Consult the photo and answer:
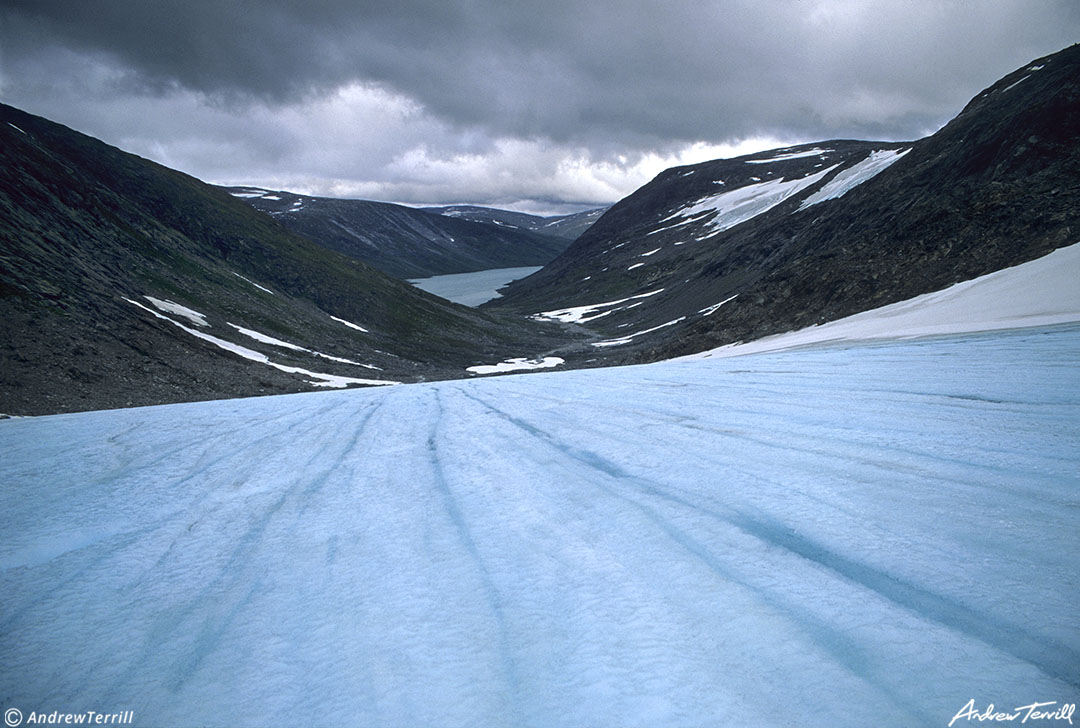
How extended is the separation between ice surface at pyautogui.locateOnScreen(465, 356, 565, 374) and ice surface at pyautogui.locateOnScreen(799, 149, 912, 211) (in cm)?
3999

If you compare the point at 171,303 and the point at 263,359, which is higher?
the point at 171,303

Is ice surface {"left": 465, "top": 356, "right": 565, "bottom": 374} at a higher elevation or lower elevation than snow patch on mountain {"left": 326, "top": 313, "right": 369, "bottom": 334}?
lower

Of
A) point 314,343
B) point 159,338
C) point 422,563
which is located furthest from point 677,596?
point 314,343

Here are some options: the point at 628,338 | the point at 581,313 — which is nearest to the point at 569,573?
the point at 628,338

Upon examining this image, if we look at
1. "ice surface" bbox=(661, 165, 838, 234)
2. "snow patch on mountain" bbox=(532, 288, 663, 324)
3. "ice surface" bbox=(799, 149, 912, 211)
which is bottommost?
"snow patch on mountain" bbox=(532, 288, 663, 324)

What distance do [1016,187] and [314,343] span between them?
1979 inches

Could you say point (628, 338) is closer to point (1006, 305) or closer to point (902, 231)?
point (902, 231)

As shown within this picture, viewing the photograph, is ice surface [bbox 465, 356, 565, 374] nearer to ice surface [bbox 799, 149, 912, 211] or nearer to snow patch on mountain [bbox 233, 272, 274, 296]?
snow patch on mountain [bbox 233, 272, 274, 296]

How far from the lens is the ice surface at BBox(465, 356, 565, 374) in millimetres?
51100

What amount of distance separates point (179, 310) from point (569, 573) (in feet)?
158

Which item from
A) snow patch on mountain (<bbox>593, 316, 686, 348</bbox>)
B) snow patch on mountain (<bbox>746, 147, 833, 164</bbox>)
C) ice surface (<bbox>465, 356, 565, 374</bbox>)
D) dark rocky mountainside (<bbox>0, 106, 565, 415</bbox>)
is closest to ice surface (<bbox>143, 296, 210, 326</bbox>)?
dark rocky mountainside (<bbox>0, 106, 565, 415</bbox>)

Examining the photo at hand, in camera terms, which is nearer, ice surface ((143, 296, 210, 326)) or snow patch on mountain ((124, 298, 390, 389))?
snow patch on mountain ((124, 298, 390, 389))

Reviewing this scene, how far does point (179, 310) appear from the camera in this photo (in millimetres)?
41125

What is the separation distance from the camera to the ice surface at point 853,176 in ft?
206
